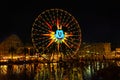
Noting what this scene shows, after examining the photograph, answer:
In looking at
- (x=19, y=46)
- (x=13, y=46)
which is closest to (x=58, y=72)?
(x=13, y=46)

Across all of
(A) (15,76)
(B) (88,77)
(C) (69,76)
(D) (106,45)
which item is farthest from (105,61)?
(D) (106,45)

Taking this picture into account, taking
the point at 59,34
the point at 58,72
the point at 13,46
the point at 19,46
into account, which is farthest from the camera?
the point at 19,46

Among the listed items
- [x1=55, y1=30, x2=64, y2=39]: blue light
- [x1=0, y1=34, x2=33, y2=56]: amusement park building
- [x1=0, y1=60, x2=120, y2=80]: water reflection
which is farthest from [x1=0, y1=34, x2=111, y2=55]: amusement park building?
[x1=0, y1=60, x2=120, y2=80]: water reflection

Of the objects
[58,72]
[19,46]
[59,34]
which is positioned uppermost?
[59,34]

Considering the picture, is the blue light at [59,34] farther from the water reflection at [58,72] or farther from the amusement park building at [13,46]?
the water reflection at [58,72]

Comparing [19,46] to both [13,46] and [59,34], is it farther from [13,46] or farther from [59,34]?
[59,34]

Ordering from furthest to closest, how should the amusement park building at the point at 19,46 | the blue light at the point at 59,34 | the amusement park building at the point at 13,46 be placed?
1. the amusement park building at the point at 19,46
2. the amusement park building at the point at 13,46
3. the blue light at the point at 59,34

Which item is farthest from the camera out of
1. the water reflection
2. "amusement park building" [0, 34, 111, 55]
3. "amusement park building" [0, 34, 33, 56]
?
"amusement park building" [0, 34, 111, 55]

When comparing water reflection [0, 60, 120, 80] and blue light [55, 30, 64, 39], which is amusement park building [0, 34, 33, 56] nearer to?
blue light [55, 30, 64, 39]

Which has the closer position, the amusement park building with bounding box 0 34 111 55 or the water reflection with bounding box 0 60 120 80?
the water reflection with bounding box 0 60 120 80

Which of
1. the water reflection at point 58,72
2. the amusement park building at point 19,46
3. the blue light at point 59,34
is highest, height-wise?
the blue light at point 59,34

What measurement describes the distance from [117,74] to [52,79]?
2.64m

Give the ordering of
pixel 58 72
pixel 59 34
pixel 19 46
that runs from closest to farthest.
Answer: pixel 58 72, pixel 59 34, pixel 19 46

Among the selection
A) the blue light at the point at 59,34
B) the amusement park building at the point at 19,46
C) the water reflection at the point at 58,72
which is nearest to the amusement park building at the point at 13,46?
the amusement park building at the point at 19,46
